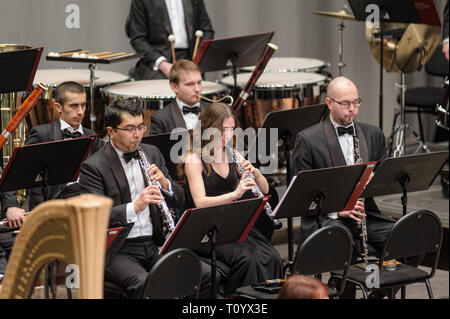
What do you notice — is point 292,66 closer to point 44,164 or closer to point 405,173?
point 405,173

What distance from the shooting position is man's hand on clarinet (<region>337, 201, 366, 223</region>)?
154 inches

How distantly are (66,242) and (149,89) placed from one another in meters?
3.51

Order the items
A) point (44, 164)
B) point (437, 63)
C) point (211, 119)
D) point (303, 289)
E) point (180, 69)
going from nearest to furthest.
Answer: point (303, 289), point (44, 164), point (211, 119), point (180, 69), point (437, 63)

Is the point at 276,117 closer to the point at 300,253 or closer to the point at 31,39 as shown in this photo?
the point at 300,253

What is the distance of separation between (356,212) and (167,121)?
1314 mm

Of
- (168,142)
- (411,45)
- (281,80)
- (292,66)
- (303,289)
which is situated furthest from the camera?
(411,45)

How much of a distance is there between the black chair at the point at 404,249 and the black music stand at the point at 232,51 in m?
1.80

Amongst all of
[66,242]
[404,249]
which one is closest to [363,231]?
[404,249]

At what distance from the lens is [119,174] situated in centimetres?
361

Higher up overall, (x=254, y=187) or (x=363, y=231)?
(x=254, y=187)

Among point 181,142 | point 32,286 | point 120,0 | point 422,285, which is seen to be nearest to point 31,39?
point 120,0

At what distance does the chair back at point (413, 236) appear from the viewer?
373 centimetres

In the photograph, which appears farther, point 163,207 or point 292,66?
point 292,66

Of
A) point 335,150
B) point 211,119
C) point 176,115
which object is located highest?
point 211,119
